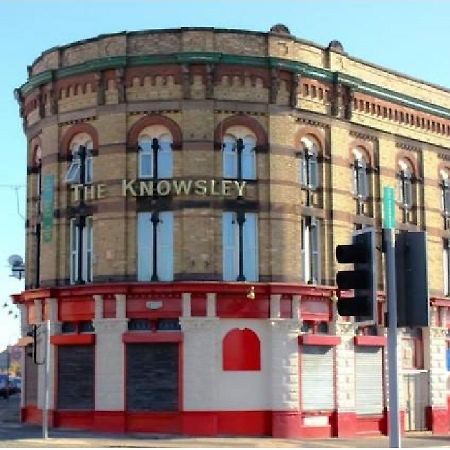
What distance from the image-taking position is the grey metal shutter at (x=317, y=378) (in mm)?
33938

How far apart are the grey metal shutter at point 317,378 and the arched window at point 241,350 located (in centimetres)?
192

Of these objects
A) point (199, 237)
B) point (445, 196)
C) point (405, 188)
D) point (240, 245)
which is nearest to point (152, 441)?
point (199, 237)

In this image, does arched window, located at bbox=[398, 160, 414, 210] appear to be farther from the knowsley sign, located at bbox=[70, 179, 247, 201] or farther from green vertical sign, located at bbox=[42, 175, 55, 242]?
green vertical sign, located at bbox=[42, 175, 55, 242]

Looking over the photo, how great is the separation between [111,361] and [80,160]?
8.07 meters

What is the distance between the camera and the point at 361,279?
37.3 feet

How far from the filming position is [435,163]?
4200cm

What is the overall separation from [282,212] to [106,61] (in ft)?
28.9

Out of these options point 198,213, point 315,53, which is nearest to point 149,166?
point 198,213

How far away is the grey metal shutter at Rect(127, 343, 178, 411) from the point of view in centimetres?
3269

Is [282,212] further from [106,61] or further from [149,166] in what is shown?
[106,61]

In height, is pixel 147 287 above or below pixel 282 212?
below

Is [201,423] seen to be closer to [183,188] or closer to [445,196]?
[183,188]

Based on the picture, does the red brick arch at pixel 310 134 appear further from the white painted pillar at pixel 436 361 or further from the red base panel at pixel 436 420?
the red base panel at pixel 436 420

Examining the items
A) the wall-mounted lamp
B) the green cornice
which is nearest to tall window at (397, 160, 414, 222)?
the green cornice
